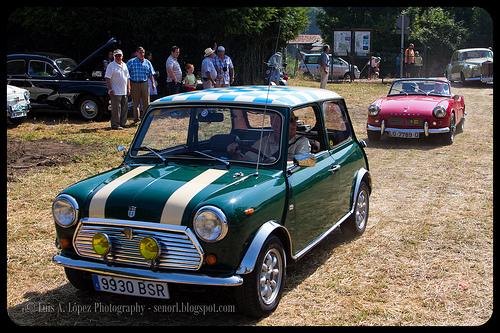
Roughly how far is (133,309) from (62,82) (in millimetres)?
10832

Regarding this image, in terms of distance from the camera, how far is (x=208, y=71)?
540 inches

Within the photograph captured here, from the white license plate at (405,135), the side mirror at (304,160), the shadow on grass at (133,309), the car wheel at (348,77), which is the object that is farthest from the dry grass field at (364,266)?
the car wheel at (348,77)

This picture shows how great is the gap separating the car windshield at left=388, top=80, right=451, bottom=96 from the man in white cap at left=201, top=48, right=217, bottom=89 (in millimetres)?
4205

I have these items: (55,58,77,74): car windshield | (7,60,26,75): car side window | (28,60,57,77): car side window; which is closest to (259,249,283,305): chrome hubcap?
(28,60,57,77): car side window

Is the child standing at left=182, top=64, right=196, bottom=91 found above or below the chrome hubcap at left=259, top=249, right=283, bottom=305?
above

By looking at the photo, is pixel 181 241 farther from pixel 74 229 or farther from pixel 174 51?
pixel 174 51

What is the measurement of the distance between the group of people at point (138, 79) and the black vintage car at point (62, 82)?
0.57 meters

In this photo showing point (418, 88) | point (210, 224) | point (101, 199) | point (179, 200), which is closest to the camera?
point (210, 224)

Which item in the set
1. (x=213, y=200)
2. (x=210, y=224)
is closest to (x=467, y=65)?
(x=213, y=200)

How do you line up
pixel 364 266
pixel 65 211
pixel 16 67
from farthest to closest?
1. pixel 16 67
2. pixel 364 266
3. pixel 65 211

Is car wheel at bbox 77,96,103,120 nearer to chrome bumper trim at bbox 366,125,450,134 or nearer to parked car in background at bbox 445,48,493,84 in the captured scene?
chrome bumper trim at bbox 366,125,450,134

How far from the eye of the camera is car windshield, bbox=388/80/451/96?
11.6 metres

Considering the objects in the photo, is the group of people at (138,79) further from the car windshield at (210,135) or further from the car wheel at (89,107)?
the car windshield at (210,135)

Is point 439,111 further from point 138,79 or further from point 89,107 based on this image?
point 89,107
